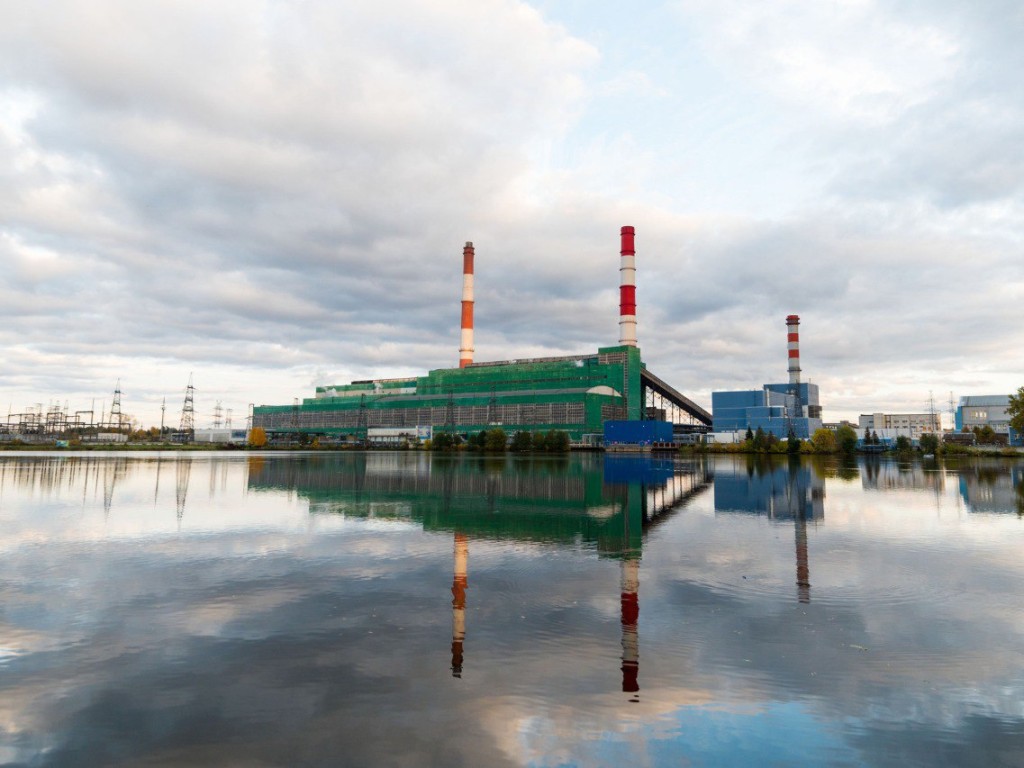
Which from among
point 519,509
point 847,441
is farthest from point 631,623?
point 847,441

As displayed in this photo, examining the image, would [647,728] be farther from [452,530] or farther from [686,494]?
[686,494]

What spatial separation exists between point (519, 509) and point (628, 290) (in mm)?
96914

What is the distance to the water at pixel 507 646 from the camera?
7.14 metres

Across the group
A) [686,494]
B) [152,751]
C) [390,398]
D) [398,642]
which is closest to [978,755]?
[398,642]

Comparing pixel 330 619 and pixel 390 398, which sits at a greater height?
pixel 390 398

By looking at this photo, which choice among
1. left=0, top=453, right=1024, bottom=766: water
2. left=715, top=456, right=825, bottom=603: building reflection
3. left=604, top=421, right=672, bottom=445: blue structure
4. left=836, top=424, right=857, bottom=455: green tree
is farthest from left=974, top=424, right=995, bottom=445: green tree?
left=0, top=453, right=1024, bottom=766: water

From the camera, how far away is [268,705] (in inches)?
312

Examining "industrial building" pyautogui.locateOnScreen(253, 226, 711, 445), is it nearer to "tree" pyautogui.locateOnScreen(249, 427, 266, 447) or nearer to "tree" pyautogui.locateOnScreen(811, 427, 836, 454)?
"tree" pyautogui.locateOnScreen(249, 427, 266, 447)

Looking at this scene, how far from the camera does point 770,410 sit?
536 ft

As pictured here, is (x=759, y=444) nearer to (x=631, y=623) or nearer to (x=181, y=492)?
(x=181, y=492)

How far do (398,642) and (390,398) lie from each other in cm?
17077

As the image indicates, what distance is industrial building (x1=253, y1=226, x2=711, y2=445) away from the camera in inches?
5374

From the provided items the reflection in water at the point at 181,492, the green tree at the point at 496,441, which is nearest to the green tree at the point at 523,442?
the green tree at the point at 496,441

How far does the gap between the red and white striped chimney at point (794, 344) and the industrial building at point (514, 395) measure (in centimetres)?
2989
